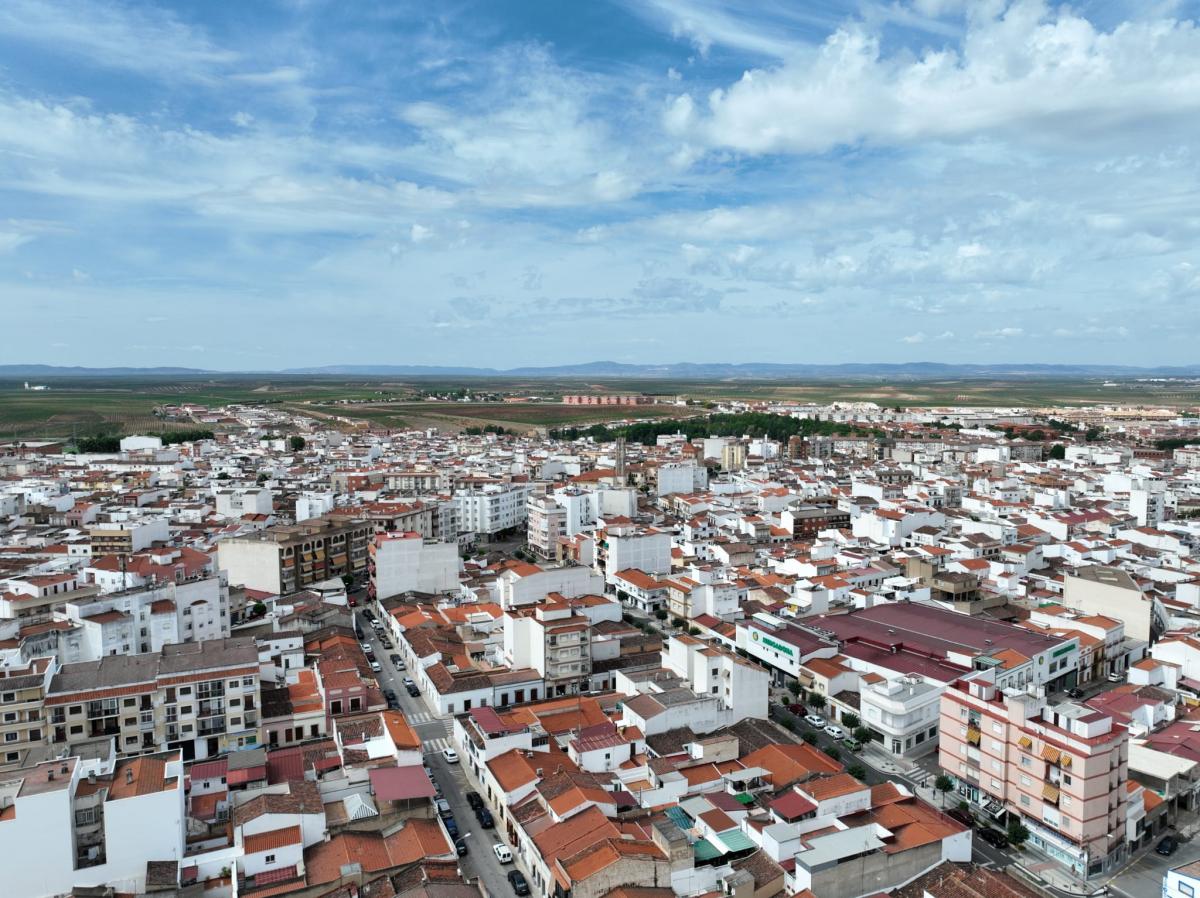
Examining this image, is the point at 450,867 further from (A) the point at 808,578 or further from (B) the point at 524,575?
(A) the point at 808,578

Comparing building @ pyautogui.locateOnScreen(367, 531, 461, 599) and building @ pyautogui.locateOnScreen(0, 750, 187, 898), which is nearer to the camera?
building @ pyautogui.locateOnScreen(0, 750, 187, 898)

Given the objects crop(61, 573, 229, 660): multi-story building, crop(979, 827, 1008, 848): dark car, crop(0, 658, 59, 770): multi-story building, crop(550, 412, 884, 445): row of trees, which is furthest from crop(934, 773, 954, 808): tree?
crop(550, 412, 884, 445): row of trees

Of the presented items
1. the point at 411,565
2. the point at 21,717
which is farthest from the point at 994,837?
the point at 411,565

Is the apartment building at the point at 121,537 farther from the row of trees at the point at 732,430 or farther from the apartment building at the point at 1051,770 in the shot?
the row of trees at the point at 732,430

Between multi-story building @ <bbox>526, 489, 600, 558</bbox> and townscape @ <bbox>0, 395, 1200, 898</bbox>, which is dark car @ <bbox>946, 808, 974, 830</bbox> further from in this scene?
multi-story building @ <bbox>526, 489, 600, 558</bbox>

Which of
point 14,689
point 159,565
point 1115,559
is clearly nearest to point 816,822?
point 14,689

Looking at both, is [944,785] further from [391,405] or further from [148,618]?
[391,405]

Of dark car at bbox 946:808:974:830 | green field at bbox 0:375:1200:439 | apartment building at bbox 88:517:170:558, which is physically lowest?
dark car at bbox 946:808:974:830
